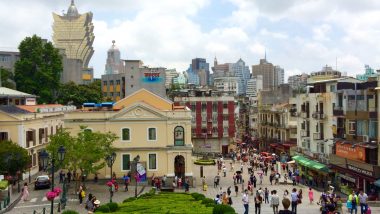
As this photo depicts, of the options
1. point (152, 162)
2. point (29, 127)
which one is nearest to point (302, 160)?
point (152, 162)

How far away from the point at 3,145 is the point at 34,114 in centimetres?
1322

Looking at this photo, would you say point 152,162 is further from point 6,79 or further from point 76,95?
point 6,79

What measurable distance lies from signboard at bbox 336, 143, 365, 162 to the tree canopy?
2204 cm

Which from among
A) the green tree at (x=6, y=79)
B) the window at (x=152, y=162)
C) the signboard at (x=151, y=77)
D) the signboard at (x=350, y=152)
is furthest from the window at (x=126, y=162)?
the green tree at (x=6, y=79)

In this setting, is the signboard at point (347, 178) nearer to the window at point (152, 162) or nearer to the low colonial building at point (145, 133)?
the low colonial building at point (145, 133)

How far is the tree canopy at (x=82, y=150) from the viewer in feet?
153

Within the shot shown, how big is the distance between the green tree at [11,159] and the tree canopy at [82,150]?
128 inches

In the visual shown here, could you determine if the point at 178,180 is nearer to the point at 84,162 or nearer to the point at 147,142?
Answer: the point at 147,142

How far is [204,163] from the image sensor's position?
252 ft

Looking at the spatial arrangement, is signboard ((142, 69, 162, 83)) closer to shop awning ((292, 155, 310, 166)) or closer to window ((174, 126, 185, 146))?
window ((174, 126, 185, 146))

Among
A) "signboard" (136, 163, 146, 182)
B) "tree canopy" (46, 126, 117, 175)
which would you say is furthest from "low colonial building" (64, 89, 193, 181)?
"tree canopy" (46, 126, 117, 175)

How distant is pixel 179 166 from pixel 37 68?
44.8 meters

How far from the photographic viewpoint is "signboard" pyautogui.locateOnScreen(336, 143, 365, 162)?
48375 millimetres

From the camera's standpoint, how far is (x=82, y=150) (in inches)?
1841
